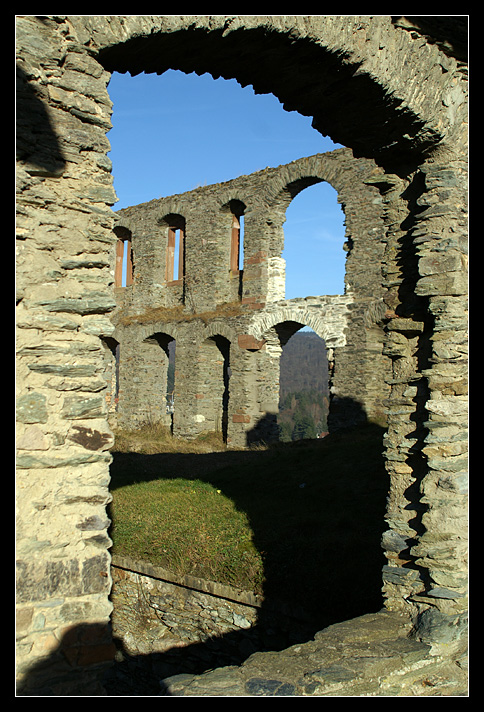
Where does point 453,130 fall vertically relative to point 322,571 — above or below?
above

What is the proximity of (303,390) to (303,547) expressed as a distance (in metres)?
61.7

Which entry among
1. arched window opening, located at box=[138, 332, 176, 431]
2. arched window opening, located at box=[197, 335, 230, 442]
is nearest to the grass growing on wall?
arched window opening, located at box=[197, 335, 230, 442]

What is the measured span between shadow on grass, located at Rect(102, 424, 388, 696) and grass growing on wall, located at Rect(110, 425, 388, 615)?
0.01 meters

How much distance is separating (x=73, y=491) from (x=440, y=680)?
8.97ft

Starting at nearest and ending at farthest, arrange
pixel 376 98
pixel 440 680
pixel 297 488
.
Result: pixel 440 680 → pixel 376 98 → pixel 297 488

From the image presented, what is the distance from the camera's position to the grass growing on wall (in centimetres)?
588

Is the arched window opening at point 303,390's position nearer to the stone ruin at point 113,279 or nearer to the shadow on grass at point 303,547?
the shadow on grass at point 303,547

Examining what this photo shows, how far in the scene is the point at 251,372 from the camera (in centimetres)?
1620

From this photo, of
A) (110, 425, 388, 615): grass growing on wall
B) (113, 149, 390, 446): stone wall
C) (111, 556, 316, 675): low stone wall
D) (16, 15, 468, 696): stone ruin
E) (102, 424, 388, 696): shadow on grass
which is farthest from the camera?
(113, 149, 390, 446): stone wall

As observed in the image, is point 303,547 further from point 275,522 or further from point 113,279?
point 113,279

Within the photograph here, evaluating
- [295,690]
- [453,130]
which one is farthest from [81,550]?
[453,130]

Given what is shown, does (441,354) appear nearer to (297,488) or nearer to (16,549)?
(16,549)

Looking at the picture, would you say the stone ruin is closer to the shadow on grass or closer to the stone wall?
the shadow on grass

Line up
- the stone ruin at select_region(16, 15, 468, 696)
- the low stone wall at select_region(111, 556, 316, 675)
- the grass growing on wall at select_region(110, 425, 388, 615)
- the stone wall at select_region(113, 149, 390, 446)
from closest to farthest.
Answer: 1. the stone ruin at select_region(16, 15, 468, 696)
2. the low stone wall at select_region(111, 556, 316, 675)
3. the grass growing on wall at select_region(110, 425, 388, 615)
4. the stone wall at select_region(113, 149, 390, 446)
